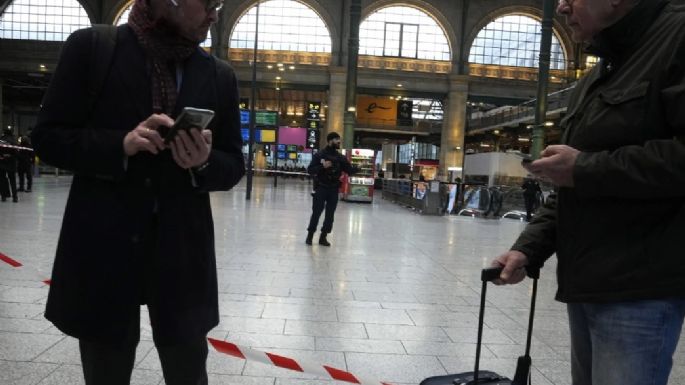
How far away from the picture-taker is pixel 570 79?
1518 inches

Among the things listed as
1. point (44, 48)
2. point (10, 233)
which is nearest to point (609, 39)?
point (10, 233)

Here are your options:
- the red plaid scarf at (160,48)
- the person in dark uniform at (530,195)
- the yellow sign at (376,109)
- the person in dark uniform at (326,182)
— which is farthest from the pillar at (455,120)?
the red plaid scarf at (160,48)

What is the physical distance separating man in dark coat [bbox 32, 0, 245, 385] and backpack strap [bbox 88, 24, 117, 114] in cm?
1

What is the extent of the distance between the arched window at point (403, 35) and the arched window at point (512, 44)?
2.74m

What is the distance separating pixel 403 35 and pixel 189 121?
39093mm

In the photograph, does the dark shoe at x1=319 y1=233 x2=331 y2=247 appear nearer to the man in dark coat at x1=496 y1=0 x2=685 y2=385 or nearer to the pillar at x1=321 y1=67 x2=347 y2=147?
the man in dark coat at x1=496 y1=0 x2=685 y2=385

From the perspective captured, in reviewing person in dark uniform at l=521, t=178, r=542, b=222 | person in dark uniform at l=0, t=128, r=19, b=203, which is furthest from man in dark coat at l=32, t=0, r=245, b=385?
person in dark uniform at l=521, t=178, r=542, b=222

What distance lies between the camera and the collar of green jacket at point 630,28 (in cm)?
146

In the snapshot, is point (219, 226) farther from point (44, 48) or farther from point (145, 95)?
point (44, 48)

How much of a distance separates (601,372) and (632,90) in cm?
80

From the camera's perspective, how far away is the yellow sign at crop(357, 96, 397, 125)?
1447 inches

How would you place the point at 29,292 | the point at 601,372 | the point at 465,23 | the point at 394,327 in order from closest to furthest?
the point at 601,372 → the point at 394,327 → the point at 29,292 → the point at 465,23

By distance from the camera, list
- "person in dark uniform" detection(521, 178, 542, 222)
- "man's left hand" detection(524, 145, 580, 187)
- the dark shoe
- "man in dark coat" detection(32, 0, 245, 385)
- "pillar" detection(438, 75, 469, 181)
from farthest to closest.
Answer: "pillar" detection(438, 75, 469, 181) < "person in dark uniform" detection(521, 178, 542, 222) < the dark shoe < "man in dark coat" detection(32, 0, 245, 385) < "man's left hand" detection(524, 145, 580, 187)

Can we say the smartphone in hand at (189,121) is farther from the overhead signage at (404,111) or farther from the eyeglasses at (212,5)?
the overhead signage at (404,111)
